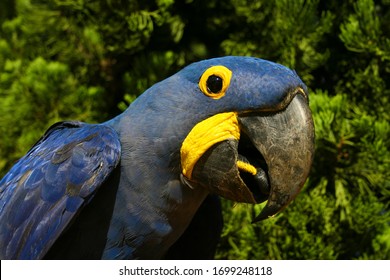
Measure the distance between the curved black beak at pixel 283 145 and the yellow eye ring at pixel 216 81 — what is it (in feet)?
0.25

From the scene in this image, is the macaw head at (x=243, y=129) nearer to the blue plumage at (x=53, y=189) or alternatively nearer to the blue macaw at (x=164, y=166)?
the blue macaw at (x=164, y=166)

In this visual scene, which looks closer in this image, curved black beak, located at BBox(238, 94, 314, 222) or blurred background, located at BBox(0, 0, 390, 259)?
curved black beak, located at BBox(238, 94, 314, 222)

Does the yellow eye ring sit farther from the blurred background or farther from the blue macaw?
the blurred background

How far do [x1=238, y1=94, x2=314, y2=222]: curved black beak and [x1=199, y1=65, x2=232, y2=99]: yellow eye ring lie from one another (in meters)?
0.08

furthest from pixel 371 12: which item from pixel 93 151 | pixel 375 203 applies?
pixel 93 151

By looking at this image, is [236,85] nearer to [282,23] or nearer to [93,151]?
[93,151]

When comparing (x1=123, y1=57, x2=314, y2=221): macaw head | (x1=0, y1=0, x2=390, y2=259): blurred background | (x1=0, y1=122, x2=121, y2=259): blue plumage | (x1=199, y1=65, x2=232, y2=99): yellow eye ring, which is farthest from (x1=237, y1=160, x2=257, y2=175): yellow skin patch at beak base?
(x1=0, y1=0, x2=390, y2=259): blurred background

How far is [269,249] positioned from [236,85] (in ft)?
2.98

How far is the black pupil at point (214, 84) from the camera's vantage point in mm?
1160

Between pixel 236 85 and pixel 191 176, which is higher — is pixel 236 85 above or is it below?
above

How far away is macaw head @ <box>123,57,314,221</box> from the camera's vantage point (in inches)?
43.9

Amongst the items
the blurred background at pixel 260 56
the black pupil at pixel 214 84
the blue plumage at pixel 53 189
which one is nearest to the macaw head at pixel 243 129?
the black pupil at pixel 214 84

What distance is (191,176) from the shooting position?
119 centimetres

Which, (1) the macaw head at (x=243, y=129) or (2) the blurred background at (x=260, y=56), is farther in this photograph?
(2) the blurred background at (x=260, y=56)
